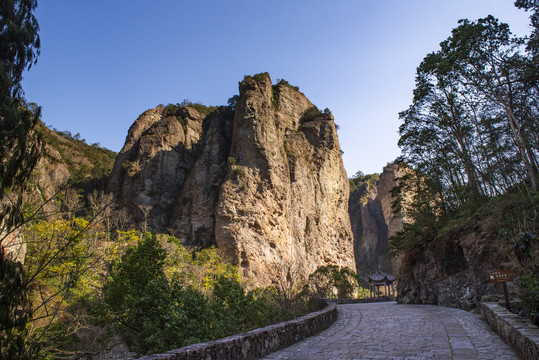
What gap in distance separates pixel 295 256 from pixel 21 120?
28445mm

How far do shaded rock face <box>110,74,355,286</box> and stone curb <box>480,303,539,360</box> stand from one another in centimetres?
1862

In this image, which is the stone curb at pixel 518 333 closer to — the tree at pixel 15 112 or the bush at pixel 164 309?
the bush at pixel 164 309

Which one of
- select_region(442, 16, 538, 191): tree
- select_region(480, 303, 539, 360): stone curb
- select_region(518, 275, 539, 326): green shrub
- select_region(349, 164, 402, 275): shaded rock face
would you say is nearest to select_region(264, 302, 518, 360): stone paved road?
select_region(480, 303, 539, 360): stone curb

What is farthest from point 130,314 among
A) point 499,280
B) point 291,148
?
point 291,148

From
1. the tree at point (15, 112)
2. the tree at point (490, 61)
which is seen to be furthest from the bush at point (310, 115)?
the tree at point (15, 112)

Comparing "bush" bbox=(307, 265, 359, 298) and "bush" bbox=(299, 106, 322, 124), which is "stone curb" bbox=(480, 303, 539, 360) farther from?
"bush" bbox=(299, 106, 322, 124)

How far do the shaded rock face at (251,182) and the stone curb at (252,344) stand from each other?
17.3 m

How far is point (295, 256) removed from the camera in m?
31.8

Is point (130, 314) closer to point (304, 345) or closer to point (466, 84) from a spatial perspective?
point (304, 345)

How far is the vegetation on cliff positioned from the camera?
1419cm

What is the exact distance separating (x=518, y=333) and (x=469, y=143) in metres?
16.1

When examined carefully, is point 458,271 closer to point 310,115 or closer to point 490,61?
point 490,61

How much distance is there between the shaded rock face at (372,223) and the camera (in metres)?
56.5

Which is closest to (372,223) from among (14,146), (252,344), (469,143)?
(469,143)
